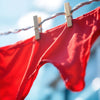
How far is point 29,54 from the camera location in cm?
158

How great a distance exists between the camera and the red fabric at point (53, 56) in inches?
47.9

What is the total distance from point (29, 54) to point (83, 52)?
49cm

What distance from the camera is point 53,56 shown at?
1.39m

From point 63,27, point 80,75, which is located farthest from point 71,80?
point 63,27

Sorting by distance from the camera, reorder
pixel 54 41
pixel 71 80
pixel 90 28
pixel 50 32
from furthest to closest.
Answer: pixel 50 32 → pixel 54 41 → pixel 90 28 → pixel 71 80

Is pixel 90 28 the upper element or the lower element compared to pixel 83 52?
upper

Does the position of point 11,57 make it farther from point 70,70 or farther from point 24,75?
point 70,70

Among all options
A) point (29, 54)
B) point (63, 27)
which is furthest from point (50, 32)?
point (29, 54)

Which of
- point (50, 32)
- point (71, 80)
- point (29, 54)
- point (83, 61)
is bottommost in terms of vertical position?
point (71, 80)

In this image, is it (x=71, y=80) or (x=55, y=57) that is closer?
(x=71, y=80)

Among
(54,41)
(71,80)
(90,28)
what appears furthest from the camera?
(54,41)

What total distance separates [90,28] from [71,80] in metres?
0.39

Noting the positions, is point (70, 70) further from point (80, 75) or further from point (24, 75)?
point (24, 75)

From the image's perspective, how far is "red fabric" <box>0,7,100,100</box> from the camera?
4.00 ft
